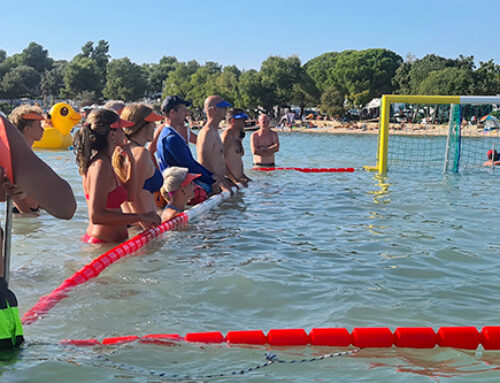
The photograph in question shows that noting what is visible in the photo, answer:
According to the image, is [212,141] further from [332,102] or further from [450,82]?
[332,102]

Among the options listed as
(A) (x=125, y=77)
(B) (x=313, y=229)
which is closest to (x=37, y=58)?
(A) (x=125, y=77)

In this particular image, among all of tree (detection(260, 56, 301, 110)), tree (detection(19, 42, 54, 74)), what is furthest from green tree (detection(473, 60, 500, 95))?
tree (detection(19, 42, 54, 74))

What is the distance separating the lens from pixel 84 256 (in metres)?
5.37

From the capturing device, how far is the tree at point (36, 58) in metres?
151

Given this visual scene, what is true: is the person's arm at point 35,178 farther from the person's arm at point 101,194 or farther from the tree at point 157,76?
the tree at point 157,76

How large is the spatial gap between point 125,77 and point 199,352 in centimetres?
10309

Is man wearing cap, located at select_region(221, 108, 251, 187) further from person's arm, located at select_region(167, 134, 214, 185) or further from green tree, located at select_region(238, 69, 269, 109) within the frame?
green tree, located at select_region(238, 69, 269, 109)

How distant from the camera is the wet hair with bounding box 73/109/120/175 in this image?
4.54 metres

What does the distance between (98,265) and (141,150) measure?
53.9 inches

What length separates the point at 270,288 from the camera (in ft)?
15.0

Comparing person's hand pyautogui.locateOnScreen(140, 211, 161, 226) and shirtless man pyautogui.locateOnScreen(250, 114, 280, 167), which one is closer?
person's hand pyautogui.locateOnScreen(140, 211, 161, 226)

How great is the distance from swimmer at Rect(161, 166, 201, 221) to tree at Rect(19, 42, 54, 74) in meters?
158

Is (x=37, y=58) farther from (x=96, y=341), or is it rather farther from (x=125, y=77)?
(x=96, y=341)

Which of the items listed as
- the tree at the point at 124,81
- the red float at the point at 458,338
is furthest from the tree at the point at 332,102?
the red float at the point at 458,338
